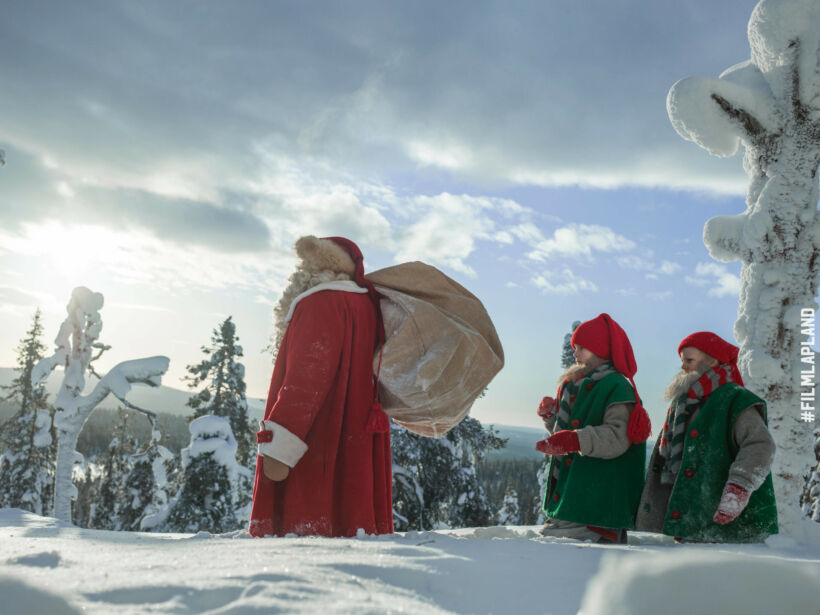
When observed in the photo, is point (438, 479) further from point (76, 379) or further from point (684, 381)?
point (684, 381)

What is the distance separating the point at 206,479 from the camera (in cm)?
1973

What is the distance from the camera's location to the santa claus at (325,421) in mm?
3682

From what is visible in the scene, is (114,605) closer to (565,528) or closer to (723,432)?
(565,528)

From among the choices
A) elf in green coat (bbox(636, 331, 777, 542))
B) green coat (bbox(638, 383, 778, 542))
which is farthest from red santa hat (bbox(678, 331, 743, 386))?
green coat (bbox(638, 383, 778, 542))

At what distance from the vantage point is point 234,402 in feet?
83.0

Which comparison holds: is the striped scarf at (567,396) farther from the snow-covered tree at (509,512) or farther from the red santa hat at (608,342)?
the snow-covered tree at (509,512)

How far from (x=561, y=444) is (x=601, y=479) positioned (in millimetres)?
394

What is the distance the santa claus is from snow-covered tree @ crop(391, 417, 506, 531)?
11.8m

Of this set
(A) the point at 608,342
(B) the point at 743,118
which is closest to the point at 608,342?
(A) the point at 608,342

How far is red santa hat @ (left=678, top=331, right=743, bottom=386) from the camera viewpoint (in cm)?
449

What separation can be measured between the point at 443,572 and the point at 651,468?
2.95m

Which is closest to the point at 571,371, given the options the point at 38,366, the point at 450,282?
the point at 450,282

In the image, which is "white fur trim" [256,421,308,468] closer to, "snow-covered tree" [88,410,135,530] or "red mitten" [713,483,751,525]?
"red mitten" [713,483,751,525]

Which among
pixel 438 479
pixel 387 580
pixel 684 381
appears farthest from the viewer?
pixel 438 479
